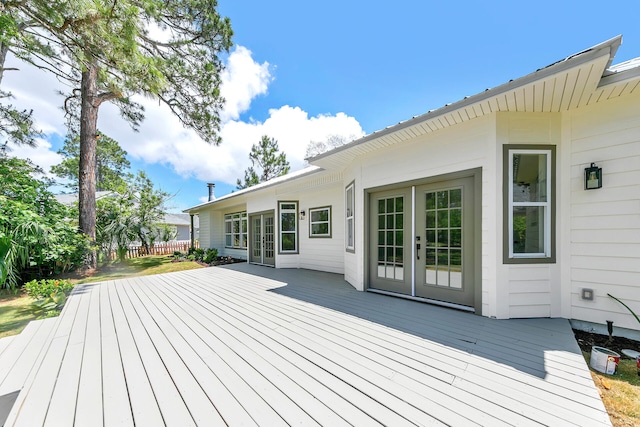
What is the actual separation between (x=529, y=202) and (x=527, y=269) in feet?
2.98

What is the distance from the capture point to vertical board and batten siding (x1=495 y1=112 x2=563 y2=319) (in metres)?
3.32

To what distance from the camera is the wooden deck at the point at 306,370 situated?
63.3 inches

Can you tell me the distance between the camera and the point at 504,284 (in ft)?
10.9

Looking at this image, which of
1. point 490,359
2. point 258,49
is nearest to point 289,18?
point 258,49

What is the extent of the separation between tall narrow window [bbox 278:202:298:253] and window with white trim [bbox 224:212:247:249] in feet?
11.5

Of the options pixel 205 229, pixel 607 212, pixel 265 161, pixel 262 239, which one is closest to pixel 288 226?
pixel 262 239

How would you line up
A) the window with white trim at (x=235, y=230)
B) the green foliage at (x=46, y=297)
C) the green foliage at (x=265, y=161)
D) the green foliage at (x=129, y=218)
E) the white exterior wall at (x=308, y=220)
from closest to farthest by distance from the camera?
the green foliage at (x=46, y=297) < the white exterior wall at (x=308, y=220) < the green foliage at (x=129, y=218) < the window with white trim at (x=235, y=230) < the green foliage at (x=265, y=161)

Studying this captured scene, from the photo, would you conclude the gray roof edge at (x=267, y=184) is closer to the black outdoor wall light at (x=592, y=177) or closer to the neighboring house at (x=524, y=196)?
the neighboring house at (x=524, y=196)

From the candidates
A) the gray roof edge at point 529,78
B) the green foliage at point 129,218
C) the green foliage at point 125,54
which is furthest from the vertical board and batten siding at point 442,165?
the green foliage at point 129,218

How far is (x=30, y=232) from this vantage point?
5785mm

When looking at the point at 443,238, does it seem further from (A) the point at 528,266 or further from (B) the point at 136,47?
(B) the point at 136,47

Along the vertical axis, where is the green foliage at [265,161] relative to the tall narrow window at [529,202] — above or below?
above

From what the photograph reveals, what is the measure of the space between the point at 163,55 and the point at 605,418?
37.3ft

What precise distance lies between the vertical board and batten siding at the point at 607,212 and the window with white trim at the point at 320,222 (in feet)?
16.8
